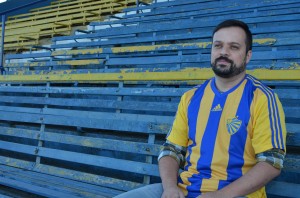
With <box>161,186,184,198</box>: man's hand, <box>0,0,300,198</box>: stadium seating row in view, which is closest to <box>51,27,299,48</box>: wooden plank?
<box>0,0,300,198</box>: stadium seating row

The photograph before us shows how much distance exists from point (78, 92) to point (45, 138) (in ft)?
1.33

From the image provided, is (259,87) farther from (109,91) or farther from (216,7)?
(216,7)

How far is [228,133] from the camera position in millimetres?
1480

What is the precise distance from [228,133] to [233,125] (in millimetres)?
34

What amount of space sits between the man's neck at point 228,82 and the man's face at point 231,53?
0.8 inches

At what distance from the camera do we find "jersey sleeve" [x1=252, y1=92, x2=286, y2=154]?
4.53 ft

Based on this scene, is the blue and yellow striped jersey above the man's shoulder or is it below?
below

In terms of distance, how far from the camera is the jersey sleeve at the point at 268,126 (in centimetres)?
138

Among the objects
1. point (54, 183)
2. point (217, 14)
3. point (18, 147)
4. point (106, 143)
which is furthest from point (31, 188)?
point (217, 14)

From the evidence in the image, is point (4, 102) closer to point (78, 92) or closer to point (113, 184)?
point (78, 92)

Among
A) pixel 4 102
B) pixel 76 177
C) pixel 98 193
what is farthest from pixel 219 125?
pixel 4 102

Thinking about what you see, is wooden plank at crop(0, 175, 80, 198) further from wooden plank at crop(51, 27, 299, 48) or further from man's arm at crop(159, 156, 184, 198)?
wooden plank at crop(51, 27, 299, 48)

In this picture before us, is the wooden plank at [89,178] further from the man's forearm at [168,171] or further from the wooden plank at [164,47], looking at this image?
the wooden plank at [164,47]

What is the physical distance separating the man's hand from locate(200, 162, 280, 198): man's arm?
0.15 meters
